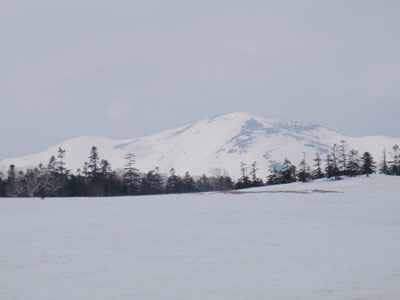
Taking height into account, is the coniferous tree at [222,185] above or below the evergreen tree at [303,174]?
below

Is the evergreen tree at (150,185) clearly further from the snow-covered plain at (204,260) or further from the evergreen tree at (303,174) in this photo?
the snow-covered plain at (204,260)

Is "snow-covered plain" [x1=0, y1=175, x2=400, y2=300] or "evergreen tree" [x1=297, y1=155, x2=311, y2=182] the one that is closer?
"snow-covered plain" [x1=0, y1=175, x2=400, y2=300]

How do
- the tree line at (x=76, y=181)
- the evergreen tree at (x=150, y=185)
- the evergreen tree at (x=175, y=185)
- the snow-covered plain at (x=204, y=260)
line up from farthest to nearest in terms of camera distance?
the evergreen tree at (x=175, y=185), the evergreen tree at (x=150, y=185), the tree line at (x=76, y=181), the snow-covered plain at (x=204, y=260)

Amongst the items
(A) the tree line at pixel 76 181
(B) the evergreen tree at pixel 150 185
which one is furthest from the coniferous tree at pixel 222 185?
(A) the tree line at pixel 76 181

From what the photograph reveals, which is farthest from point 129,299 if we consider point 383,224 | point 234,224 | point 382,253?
point 383,224

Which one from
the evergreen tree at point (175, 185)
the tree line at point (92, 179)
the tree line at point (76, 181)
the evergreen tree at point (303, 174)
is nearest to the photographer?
the tree line at point (76, 181)

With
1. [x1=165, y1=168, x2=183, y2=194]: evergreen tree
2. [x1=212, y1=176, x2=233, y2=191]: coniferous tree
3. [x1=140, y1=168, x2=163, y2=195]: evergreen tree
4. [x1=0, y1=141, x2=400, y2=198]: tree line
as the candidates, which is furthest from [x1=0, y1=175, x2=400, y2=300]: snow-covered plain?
[x1=212, y1=176, x2=233, y2=191]: coniferous tree

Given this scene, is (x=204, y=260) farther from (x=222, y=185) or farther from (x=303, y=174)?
(x=222, y=185)

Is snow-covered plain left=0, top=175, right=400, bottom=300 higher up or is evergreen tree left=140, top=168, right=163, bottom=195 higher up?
evergreen tree left=140, top=168, right=163, bottom=195

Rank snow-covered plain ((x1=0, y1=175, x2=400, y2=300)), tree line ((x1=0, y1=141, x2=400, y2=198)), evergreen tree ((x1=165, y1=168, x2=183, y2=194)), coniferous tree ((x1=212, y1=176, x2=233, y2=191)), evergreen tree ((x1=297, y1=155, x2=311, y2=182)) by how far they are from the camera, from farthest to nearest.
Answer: coniferous tree ((x1=212, y1=176, x2=233, y2=191))
evergreen tree ((x1=165, y1=168, x2=183, y2=194))
evergreen tree ((x1=297, y1=155, x2=311, y2=182))
tree line ((x1=0, y1=141, x2=400, y2=198))
snow-covered plain ((x1=0, y1=175, x2=400, y2=300))

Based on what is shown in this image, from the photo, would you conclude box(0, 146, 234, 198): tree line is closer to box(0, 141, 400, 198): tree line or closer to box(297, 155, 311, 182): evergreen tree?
box(0, 141, 400, 198): tree line

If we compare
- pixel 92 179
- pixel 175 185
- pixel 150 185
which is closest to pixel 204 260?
pixel 92 179

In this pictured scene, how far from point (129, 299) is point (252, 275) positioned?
2754mm

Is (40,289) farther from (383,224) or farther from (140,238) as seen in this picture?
(383,224)
